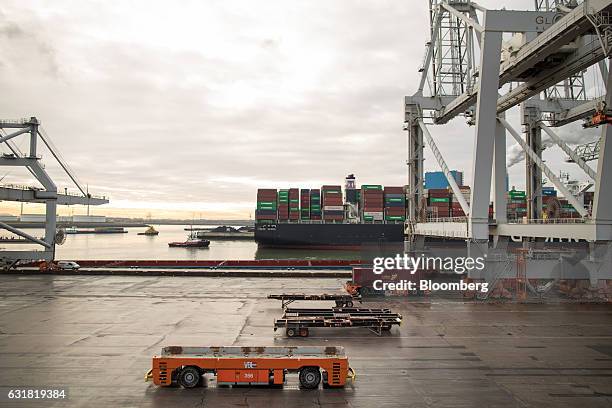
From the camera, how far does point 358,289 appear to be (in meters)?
29.9

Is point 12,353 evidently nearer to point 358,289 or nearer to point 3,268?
point 358,289

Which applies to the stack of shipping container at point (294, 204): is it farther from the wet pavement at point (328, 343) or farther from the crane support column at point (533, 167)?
the wet pavement at point (328, 343)

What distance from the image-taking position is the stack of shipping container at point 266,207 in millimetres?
91688

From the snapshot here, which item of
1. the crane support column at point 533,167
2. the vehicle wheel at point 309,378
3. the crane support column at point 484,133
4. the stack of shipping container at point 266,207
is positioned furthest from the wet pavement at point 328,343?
the stack of shipping container at point 266,207

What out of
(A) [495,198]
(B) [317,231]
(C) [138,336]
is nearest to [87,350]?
(C) [138,336]

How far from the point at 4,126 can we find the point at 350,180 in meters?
74.0

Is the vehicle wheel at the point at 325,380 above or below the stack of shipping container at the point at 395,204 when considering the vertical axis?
below

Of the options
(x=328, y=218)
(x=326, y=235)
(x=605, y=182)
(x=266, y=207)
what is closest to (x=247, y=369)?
(x=605, y=182)

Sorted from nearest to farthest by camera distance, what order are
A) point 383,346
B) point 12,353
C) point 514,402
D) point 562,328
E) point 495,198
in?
point 514,402 < point 12,353 < point 383,346 < point 562,328 < point 495,198

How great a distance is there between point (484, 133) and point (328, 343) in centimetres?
1880

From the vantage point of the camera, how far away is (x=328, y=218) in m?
88.6

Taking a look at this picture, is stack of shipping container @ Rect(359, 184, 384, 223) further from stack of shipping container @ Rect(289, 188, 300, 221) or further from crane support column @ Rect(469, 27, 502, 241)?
crane support column @ Rect(469, 27, 502, 241)

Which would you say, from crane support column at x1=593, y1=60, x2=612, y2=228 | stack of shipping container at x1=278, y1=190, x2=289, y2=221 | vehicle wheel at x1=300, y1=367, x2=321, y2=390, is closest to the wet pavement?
vehicle wheel at x1=300, y1=367, x2=321, y2=390

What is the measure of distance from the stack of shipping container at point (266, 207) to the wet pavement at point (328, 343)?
59.9 m
